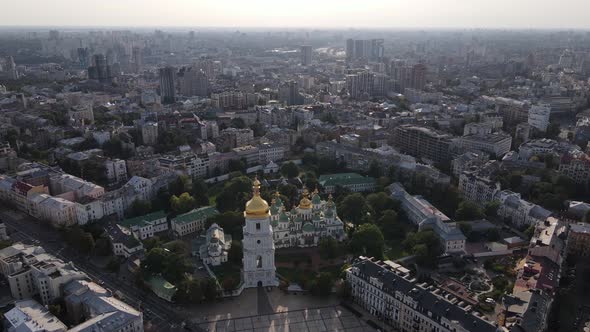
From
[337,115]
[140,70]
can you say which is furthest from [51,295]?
[140,70]

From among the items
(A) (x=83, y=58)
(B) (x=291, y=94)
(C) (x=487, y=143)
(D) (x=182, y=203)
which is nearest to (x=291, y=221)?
(D) (x=182, y=203)

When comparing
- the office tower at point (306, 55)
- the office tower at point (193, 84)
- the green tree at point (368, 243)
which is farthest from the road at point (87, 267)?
the office tower at point (306, 55)

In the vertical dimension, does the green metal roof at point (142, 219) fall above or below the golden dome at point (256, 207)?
below

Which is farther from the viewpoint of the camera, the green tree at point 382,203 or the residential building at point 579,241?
the green tree at point 382,203

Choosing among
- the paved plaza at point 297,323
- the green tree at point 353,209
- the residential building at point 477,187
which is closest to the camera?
the paved plaza at point 297,323

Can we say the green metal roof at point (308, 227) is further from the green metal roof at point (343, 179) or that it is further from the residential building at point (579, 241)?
the residential building at point (579, 241)

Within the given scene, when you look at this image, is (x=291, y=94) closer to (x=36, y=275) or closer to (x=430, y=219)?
(x=430, y=219)

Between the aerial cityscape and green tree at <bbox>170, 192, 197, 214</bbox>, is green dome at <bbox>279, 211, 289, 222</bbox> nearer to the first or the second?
the aerial cityscape
